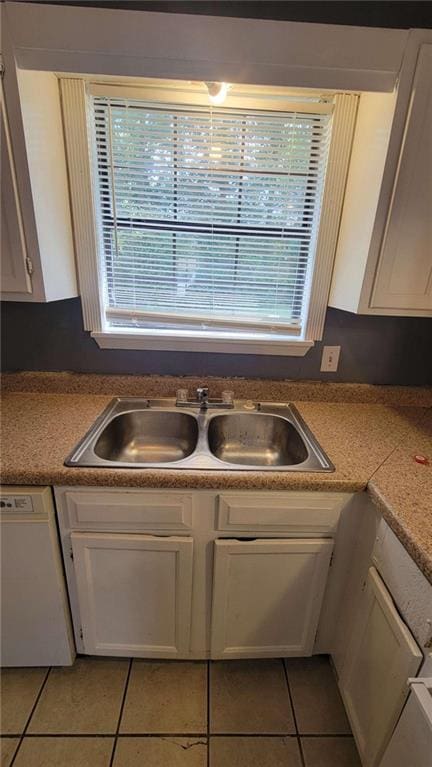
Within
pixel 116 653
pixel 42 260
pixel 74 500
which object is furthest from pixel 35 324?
pixel 116 653

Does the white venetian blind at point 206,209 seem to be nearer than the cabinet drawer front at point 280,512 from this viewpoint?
No

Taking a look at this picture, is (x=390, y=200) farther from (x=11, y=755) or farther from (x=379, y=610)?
(x=11, y=755)

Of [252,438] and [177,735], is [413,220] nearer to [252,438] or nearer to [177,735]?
[252,438]

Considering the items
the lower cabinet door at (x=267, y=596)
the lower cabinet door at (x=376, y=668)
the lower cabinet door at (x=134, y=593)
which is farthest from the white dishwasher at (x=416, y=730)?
the lower cabinet door at (x=134, y=593)

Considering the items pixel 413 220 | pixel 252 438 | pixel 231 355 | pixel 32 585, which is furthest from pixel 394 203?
pixel 32 585

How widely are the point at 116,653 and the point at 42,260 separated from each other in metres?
1.48

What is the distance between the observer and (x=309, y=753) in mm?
1175

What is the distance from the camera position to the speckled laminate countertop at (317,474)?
3.24ft

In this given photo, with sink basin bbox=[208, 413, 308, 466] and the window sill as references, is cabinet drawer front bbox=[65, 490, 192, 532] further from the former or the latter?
the window sill

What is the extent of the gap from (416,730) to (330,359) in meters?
1.22

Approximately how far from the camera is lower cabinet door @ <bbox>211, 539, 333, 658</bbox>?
1183 millimetres

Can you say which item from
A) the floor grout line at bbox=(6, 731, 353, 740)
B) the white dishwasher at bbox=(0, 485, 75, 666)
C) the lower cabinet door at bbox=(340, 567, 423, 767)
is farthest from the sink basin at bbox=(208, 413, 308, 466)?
the floor grout line at bbox=(6, 731, 353, 740)

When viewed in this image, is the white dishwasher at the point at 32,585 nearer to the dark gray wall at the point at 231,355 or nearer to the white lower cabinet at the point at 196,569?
the white lower cabinet at the point at 196,569

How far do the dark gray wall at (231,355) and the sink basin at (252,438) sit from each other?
23 cm
